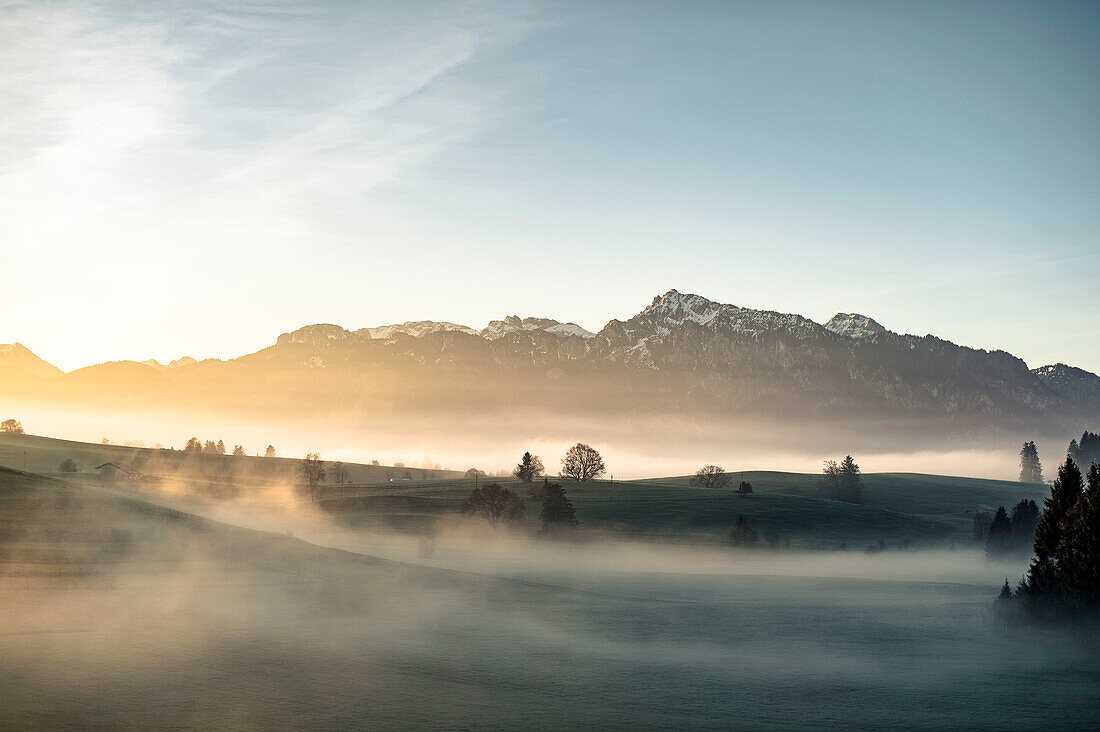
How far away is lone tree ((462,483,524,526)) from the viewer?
164 metres

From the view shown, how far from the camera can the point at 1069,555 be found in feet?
247

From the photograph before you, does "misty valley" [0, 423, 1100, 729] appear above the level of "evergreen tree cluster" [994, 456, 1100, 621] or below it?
below

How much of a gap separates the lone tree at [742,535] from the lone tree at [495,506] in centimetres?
4178

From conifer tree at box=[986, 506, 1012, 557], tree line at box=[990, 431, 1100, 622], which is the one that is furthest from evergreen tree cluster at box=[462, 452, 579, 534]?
tree line at box=[990, 431, 1100, 622]

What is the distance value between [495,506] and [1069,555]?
107797 millimetres

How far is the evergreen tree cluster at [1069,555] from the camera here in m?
72.2

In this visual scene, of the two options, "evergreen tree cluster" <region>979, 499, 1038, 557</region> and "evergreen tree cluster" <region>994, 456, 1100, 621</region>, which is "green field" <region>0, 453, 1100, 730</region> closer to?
"evergreen tree cluster" <region>994, 456, 1100, 621</region>

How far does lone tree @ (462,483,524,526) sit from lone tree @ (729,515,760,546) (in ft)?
137

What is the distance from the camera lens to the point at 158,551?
288 feet

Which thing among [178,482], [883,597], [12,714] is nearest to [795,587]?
[883,597]

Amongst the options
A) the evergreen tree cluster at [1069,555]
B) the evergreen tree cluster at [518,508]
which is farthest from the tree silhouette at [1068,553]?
the evergreen tree cluster at [518,508]

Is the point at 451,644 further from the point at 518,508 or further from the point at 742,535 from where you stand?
the point at 518,508

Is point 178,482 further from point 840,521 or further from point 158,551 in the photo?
point 840,521

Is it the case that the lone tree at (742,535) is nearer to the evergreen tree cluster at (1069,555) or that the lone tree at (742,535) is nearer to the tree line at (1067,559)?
the tree line at (1067,559)
